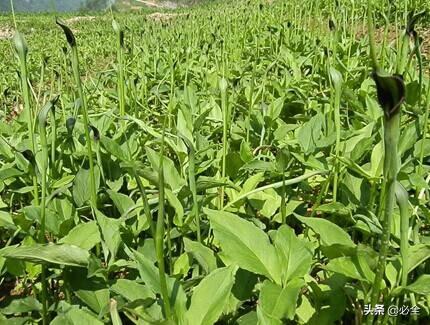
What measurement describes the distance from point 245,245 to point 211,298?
0.11 m

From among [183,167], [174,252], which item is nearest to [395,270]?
[174,252]

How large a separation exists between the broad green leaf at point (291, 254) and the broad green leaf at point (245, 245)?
0.04 feet

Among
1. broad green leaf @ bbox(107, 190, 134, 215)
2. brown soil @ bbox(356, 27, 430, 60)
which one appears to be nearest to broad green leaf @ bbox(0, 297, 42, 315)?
broad green leaf @ bbox(107, 190, 134, 215)

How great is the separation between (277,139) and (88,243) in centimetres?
65

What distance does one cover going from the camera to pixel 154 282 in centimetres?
67

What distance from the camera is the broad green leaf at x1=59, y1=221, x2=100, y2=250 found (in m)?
0.82

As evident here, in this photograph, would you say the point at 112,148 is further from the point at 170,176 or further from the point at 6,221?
the point at 6,221

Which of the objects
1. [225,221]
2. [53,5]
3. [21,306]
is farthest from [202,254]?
[53,5]

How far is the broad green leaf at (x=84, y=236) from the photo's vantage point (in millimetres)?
816

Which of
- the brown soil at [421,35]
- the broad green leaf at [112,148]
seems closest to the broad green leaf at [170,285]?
the broad green leaf at [112,148]

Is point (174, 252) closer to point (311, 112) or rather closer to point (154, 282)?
point (154, 282)

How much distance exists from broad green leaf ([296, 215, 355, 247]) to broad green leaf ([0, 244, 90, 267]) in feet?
1.18

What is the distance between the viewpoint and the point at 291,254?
0.70 m

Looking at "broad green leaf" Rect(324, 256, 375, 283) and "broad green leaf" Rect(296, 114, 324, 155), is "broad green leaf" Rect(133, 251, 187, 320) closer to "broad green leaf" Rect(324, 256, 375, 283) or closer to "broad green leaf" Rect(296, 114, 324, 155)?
"broad green leaf" Rect(324, 256, 375, 283)
